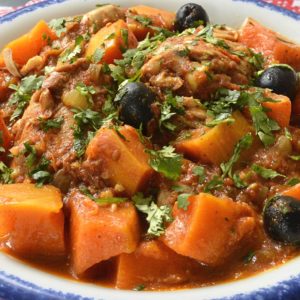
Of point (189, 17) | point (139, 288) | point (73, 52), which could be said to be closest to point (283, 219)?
point (139, 288)

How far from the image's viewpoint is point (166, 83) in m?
3.45

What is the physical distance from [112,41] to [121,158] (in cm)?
121

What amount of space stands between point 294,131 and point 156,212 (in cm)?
120

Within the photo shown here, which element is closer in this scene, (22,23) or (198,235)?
(198,235)

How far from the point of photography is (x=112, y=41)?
388cm

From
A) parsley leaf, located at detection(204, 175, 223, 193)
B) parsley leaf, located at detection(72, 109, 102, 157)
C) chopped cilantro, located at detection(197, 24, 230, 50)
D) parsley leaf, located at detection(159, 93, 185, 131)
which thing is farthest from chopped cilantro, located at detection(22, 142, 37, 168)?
chopped cilantro, located at detection(197, 24, 230, 50)

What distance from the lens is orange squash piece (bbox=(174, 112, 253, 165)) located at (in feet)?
10.3

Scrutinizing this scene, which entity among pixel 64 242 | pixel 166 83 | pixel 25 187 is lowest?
pixel 64 242

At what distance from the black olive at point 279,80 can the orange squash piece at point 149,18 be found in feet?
3.82

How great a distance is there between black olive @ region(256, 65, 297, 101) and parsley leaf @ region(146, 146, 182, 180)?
37.3 inches

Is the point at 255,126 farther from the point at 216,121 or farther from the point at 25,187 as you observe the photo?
the point at 25,187

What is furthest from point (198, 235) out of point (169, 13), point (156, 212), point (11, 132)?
point (169, 13)

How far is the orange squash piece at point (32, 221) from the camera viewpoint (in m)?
2.84

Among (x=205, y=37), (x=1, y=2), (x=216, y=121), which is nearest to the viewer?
(x=216, y=121)
